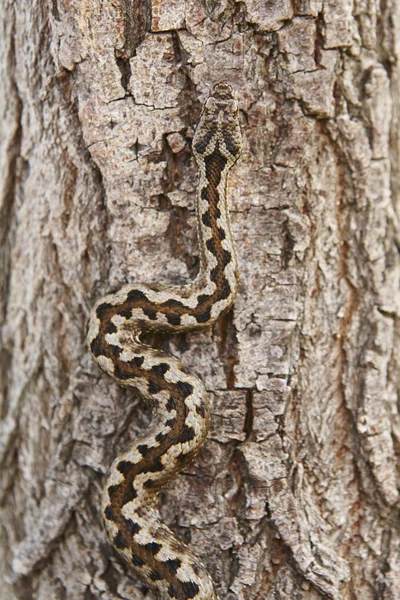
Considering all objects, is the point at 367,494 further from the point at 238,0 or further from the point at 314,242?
the point at 238,0

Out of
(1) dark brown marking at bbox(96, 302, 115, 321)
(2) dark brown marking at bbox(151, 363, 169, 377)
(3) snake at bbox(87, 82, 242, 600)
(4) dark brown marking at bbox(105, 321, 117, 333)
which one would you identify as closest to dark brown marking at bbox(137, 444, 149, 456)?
(3) snake at bbox(87, 82, 242, 600)

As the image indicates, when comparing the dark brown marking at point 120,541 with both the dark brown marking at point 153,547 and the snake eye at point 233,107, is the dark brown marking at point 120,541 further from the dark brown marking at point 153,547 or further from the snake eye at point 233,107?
the snake eye at point 233,107

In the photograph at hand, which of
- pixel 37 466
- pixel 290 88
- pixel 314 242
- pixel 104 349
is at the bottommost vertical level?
pixel 37 466

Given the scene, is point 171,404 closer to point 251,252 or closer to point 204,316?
point 204,316

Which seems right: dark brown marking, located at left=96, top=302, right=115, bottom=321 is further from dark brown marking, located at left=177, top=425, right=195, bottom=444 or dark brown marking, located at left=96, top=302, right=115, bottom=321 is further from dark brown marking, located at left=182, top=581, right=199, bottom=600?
dark brown marking, located at left=182, top=581, right=199, bottom=600

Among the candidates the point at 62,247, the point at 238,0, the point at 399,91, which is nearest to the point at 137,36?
the point at 238,0

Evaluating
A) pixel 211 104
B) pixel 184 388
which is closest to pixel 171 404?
pixel 184 388
